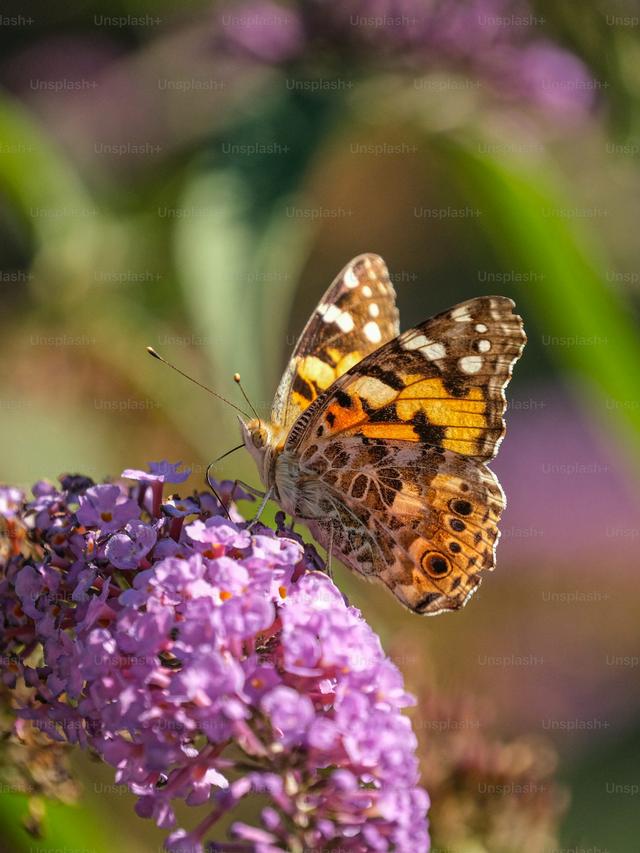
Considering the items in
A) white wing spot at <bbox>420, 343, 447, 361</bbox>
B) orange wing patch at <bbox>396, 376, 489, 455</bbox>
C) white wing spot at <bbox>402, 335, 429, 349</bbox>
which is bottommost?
orange wing patch at <bbox>396, 376, 489, 455</bbox>

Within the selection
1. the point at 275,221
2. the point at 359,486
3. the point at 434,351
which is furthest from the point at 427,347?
the point at 275,221

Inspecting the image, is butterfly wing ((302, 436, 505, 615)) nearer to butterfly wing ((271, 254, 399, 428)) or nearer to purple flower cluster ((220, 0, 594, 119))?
butterfly wing ((271, 254, 399, 428))

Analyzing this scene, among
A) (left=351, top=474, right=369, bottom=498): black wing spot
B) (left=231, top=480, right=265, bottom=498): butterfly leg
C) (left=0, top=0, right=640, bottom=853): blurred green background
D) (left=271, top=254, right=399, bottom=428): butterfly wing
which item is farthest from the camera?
(left=0, top=0, right=640, bottom=853): blurred green background

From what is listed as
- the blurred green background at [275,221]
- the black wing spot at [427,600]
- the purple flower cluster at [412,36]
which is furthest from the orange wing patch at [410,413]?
the purple flower cluster at [412,36]

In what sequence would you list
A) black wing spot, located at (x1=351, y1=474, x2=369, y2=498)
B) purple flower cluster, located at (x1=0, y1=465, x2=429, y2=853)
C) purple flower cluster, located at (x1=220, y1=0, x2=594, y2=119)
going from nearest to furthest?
purple flower cluster, located at (x1=0, y1=465, x2=429, y2=853) → black wing spot, located at (x1=351, y1=474, x2=369, y2=498) → purple flower cluster, located at (x1=220, y1=0, x2=594, y2=119)

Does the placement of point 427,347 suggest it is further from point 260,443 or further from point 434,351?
point 260,443

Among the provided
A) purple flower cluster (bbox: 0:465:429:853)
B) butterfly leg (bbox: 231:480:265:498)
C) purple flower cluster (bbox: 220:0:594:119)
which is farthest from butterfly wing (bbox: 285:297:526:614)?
purple flower cluster (bbox: 220:0:594:119)

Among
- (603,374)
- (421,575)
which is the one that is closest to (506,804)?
(421,575)

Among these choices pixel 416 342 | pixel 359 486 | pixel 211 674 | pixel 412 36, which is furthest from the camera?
pixel 412 36

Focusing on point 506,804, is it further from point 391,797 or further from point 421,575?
point 391,797
